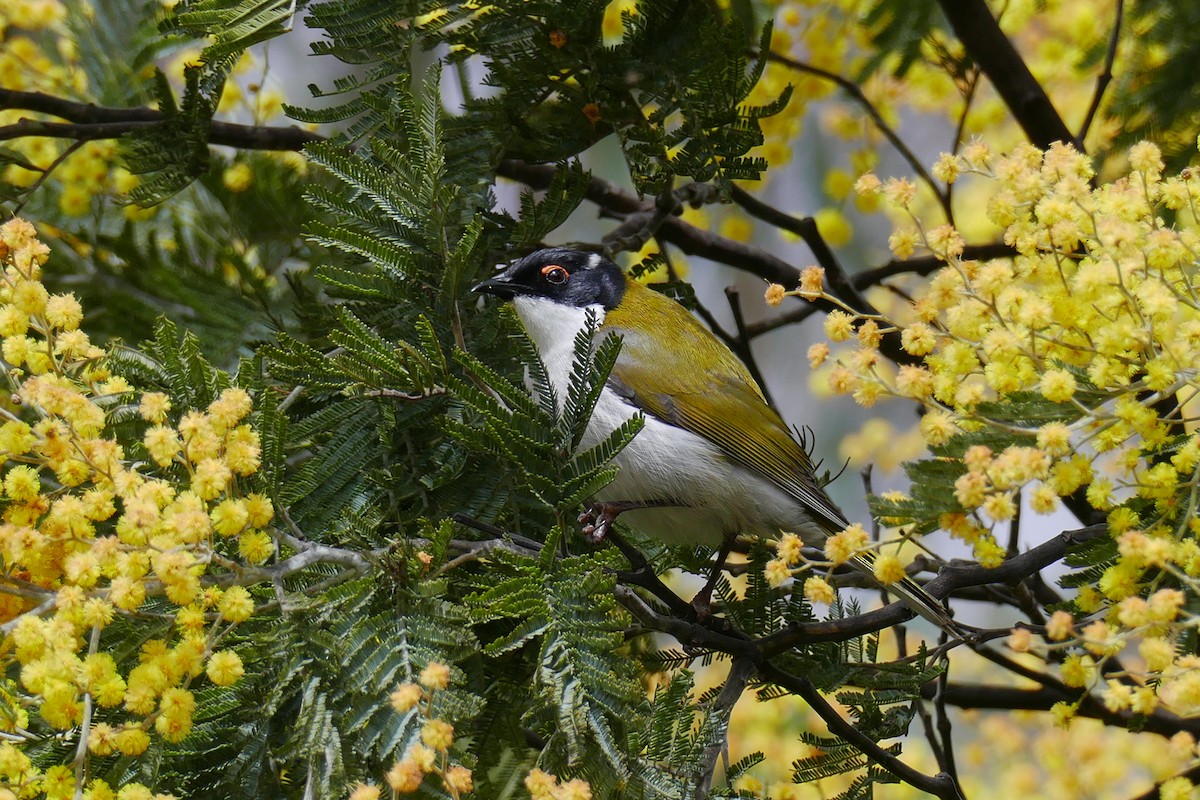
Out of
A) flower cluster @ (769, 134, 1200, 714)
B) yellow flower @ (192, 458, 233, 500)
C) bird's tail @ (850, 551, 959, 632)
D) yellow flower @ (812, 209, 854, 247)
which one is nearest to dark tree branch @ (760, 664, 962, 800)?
bird's tail @ (850, 551, 959, 632)

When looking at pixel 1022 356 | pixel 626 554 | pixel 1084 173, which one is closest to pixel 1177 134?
pixel 1084 173

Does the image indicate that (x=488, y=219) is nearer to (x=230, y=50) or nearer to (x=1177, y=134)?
(x=230, y=50)

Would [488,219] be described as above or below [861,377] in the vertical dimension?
above

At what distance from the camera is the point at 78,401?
200 centimetres

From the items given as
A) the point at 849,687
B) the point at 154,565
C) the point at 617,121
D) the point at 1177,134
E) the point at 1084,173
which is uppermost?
the point at 1177,134

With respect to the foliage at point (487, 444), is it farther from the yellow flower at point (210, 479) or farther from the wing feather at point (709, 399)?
the wing feather at point (709, 399)

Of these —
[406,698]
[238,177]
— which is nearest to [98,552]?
[406,698]

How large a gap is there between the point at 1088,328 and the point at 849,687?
123 centimetres

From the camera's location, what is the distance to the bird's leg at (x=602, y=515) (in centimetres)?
276

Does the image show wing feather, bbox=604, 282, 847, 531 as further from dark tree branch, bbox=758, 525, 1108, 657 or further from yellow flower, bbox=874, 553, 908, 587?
yellow flower, bbox=874, 553, 908, 587

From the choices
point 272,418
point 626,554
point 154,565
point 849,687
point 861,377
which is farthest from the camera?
point 849,687

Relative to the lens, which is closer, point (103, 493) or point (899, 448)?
point (103, 493)

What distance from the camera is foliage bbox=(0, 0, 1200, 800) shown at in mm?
1918

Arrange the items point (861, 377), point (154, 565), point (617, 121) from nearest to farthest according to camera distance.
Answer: point (154, 565), point (861, 377), point (617, 121)
